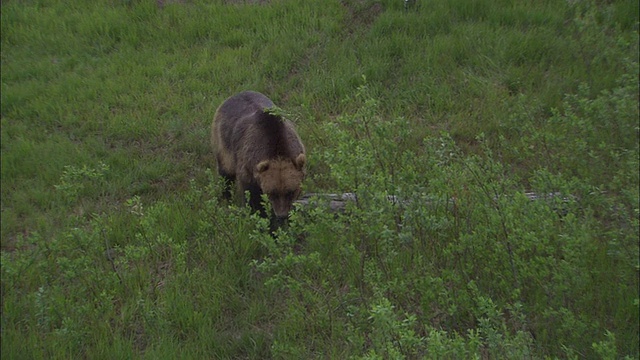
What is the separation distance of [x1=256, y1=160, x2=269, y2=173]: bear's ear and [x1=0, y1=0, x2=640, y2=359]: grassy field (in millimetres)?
463

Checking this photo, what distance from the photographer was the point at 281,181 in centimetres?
592

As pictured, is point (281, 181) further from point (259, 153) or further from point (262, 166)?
point (259, 153)

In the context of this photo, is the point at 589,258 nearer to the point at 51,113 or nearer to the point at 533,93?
the point at 533,93

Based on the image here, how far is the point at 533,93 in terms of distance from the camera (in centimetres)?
787

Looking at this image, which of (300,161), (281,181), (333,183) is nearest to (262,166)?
(281,181)

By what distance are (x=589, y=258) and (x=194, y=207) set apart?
3582mm

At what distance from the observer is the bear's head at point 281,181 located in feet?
19.4

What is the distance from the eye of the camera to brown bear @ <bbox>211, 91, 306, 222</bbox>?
594 centimetres

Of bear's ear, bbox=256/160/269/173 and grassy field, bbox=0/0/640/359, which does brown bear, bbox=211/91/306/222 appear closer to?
bear's ear, bbox=256/160/269/173

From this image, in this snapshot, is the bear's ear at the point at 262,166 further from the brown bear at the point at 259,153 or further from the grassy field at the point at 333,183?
the grassy field at the point at 333,183

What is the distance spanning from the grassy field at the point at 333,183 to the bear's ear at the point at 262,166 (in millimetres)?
463

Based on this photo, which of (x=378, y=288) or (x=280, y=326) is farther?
(x=280, y=326)

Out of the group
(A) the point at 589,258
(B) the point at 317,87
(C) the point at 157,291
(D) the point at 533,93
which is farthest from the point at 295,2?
(A) the point at 589,258

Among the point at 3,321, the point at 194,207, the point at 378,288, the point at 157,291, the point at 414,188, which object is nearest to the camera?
the point at 378,288
